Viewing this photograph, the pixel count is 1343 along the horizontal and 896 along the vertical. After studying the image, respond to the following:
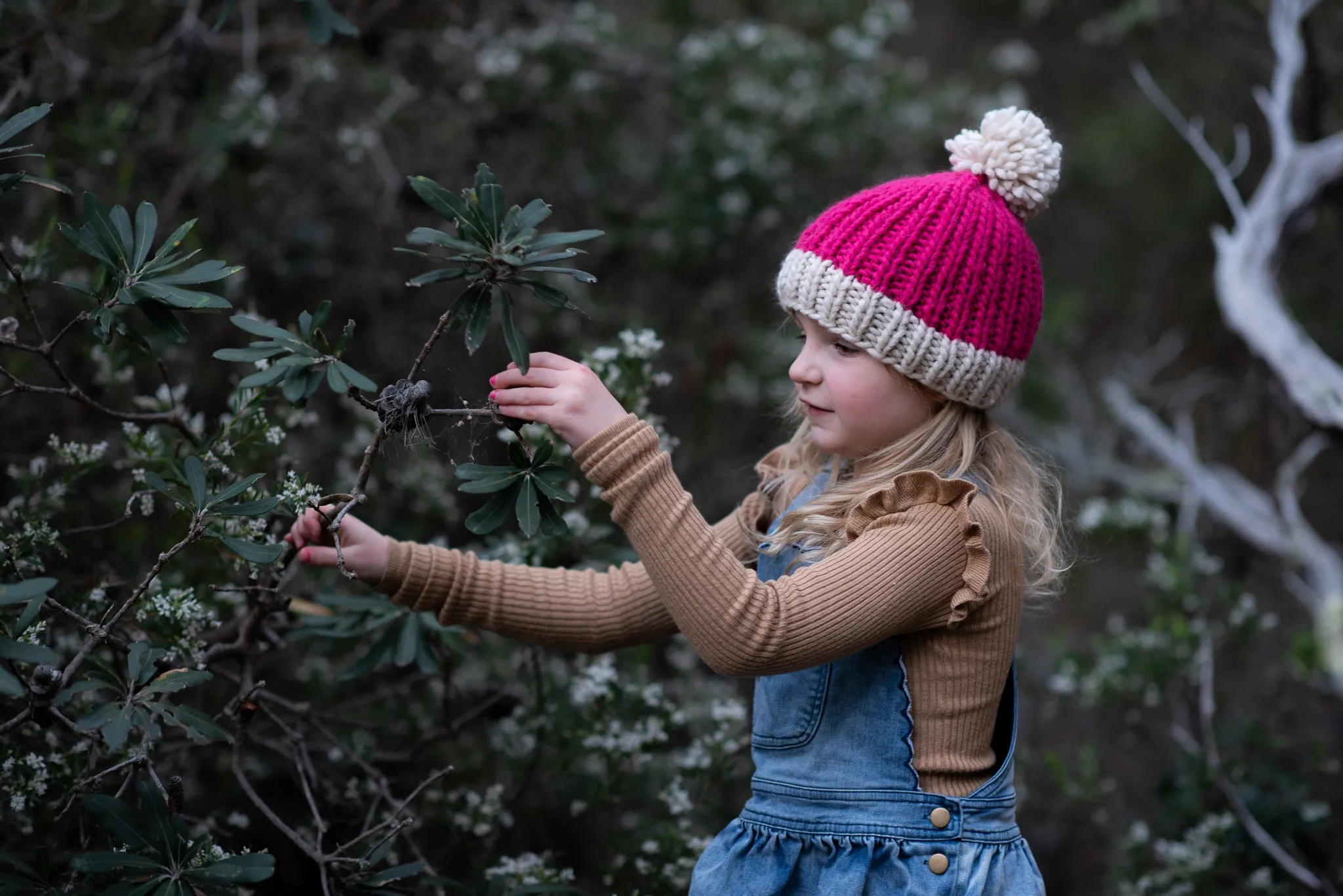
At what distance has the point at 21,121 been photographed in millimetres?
1591

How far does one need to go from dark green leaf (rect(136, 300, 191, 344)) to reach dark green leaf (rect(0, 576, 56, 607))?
475mm

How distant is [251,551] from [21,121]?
0.71 meters

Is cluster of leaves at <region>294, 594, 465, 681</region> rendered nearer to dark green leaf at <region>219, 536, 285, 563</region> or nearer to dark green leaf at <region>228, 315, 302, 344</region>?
dark green leaf at <region>219, 536, 285, 563</region>

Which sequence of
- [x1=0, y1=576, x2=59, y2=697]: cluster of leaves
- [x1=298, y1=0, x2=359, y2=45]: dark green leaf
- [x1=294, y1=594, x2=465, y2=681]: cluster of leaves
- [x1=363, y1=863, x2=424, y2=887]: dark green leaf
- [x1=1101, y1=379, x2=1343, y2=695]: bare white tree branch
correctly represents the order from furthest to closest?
1. [x1=1101, y1=379, x2=1343, y2=695]: bare white tree branch
2. [x1=298, y1=0, x2=359, y2=45]: dark green leaf
3. [x1=294, y1=594, x2=465, y2=681]: cluster of leaves
4. [x1=363, y1=863, x2=424, y2=887]: dark green leaf
5. [x1=0, y1=576, x2=59, y2=697]: cluster of leaves

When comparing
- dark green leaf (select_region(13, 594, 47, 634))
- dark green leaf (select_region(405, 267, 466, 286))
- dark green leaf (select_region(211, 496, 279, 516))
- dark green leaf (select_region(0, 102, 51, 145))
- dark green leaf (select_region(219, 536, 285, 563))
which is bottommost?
dark green leaf (select_region(13, 594, 47, 634))

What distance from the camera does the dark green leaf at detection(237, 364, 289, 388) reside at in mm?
1623

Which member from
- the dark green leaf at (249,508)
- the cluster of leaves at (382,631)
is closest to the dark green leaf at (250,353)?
the dark green leaf at (249,508)

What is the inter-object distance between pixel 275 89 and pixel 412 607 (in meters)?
2.30

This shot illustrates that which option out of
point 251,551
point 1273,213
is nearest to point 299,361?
point 251,551

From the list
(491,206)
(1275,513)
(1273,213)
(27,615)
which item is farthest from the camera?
(1275,513)

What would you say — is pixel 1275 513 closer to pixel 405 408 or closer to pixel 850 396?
pixel 850 396

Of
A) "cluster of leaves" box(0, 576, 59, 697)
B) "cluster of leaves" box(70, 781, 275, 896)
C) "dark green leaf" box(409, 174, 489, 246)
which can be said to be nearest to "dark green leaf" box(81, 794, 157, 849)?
"cluster of leaves" box(70, 781, 275, 896)

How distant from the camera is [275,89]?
3447 mm

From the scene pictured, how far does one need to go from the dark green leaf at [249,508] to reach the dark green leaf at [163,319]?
10.7 inches
